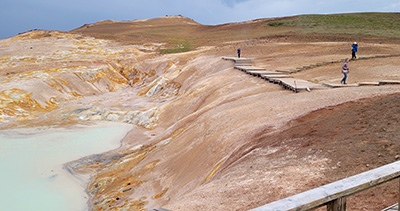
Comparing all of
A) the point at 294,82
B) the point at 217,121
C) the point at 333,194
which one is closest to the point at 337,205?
the point at 333,194

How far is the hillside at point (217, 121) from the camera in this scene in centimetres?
642

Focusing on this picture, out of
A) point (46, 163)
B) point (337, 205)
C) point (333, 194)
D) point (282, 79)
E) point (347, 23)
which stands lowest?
point (46, 163)

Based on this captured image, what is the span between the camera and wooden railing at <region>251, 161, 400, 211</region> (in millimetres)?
2551

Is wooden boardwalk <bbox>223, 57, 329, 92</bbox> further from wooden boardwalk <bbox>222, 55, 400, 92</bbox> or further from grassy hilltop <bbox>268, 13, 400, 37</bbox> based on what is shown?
grassy hilltop <bbox>268, 13, 400, 37</bbox>

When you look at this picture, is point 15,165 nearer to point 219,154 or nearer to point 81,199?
point 81,199

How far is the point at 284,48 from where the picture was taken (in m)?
34.2

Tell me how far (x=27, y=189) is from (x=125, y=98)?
18.0 m

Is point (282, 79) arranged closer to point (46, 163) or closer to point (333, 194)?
point (46, 163)

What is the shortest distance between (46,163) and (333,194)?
52.8 feet

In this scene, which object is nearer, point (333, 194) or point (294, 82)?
point (333, 194)

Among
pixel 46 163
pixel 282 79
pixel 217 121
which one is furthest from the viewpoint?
pixel 282 79

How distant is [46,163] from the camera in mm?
16203

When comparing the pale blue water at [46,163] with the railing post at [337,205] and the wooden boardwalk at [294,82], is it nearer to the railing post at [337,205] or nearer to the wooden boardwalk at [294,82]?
the wooden boardwalk at [294,82]

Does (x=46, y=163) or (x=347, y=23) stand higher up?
(x=347, y=23)
